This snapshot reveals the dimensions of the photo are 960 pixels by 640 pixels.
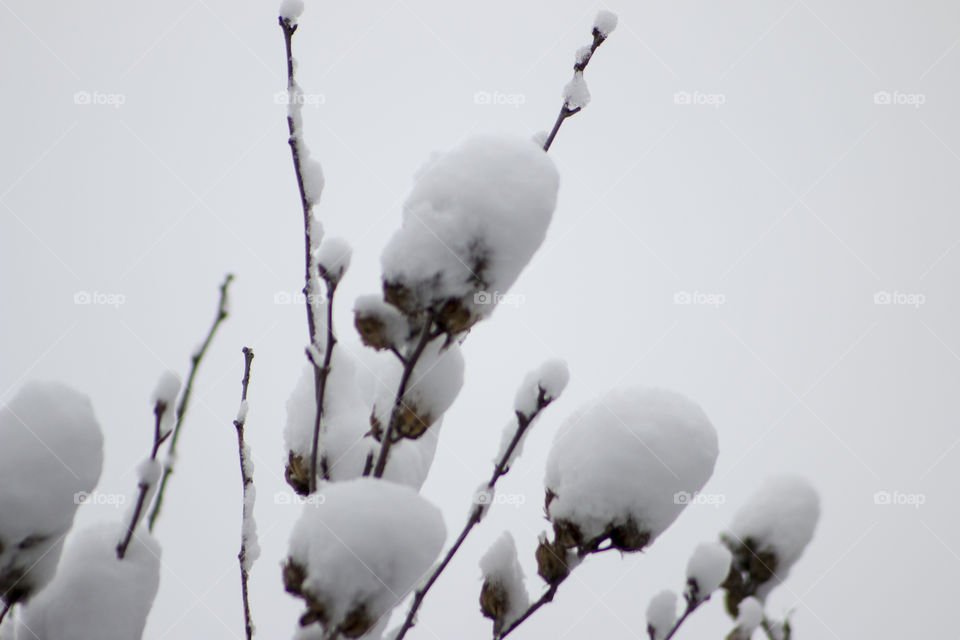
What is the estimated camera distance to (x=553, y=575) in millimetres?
945

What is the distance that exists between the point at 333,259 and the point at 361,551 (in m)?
0.33

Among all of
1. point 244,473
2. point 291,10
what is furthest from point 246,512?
point 291,10

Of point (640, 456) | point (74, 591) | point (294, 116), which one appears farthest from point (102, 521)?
point (640, 456)

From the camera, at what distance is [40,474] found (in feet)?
2.72

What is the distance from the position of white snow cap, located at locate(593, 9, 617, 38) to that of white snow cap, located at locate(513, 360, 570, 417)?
57 centimetres

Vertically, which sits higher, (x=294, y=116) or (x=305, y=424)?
(x=294, y=116)

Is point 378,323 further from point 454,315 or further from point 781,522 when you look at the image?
point 781,522

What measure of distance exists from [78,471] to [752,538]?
41.3 inches

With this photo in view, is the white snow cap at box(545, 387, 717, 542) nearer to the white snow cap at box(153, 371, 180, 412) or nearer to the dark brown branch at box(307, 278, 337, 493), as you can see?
the dark brown branch at box(307, 278, 337, 493)

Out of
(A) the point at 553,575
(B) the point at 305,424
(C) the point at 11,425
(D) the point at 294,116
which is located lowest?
(C) the point at 11,425

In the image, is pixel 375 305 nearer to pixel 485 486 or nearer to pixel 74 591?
pixel 485 486

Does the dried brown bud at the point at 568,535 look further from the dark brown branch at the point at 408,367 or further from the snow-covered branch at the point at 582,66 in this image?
the snow-covered branch at the point at 582,66

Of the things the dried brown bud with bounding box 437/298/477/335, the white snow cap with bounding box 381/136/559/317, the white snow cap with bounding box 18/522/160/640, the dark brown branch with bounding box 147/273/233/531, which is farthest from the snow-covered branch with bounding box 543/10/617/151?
the white snow cap with bounding box 18/522/160/640

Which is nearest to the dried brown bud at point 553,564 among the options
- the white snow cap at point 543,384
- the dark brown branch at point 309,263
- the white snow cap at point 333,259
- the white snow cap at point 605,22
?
the white snow cap at point 543,384
